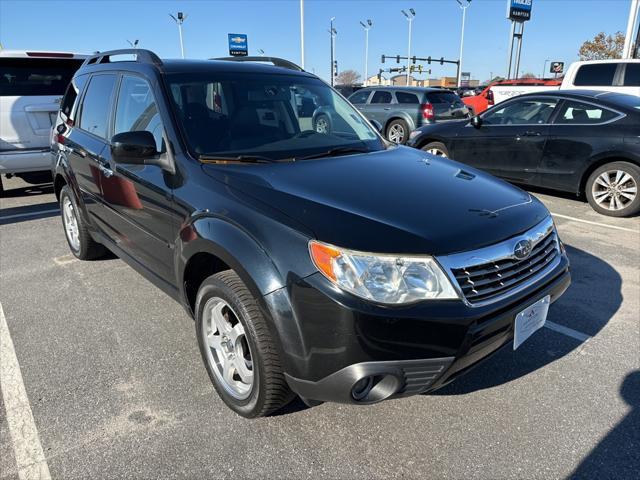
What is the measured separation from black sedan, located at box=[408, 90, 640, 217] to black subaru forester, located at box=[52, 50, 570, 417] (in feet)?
13.9

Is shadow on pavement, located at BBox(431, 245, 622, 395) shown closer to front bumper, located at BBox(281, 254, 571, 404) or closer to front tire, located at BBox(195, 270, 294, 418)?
front bumper, located at BBox(281, 254, 571, 404)

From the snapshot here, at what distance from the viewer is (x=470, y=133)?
301 inches

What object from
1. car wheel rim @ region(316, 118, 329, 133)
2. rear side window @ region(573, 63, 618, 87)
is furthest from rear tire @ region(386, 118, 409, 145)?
car wheel rim @ region(316, 118, 329, 133)

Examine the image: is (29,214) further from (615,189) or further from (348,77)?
(348,77)

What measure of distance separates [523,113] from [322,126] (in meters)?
5.01

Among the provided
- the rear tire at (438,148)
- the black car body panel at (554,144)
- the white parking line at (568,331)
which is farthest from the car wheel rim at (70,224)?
the black car body panel at (554,144)

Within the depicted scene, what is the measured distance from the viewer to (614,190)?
6.24 m

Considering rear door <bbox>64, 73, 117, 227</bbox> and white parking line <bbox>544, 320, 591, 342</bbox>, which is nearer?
white parking line <bbox>544, 320, 591, 342</bbox>

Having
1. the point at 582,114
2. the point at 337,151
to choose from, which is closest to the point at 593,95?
the point at 582,114

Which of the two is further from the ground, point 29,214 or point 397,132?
point 397,132

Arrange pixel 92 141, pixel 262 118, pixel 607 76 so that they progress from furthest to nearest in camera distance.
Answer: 1. pixel 607 76
2. pixel 92 141
3. pixel 262 118

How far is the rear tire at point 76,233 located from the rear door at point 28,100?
238 cm

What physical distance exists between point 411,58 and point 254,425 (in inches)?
2439

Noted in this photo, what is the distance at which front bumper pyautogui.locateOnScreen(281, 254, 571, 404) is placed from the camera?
186 centimetres
